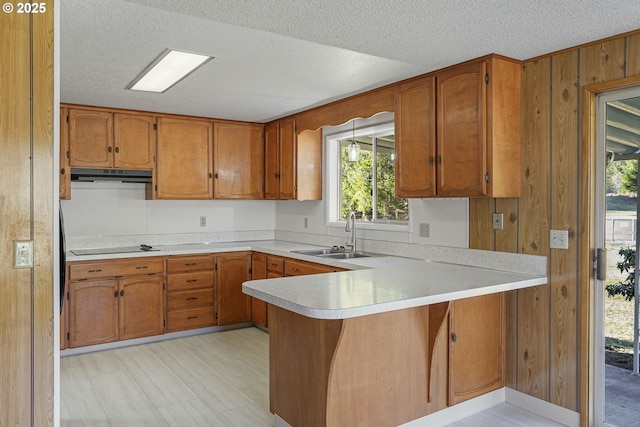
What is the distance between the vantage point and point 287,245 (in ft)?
16.1

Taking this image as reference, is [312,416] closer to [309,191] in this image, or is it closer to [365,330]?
[365,330]

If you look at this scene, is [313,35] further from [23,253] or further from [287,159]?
[287,159]

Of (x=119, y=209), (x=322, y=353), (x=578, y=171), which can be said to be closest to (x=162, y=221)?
(x=119, y=209)

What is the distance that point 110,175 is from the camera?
4.40m

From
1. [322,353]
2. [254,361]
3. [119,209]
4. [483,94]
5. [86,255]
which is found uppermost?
[483,94]

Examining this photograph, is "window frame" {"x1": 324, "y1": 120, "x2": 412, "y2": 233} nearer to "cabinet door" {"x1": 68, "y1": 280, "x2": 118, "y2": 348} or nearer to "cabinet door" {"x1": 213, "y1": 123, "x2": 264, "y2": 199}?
"cabinet door" {"x1": 213, "y1": 123, "x2": 264, "y2": 199}

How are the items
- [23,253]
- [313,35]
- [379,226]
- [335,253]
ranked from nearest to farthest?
[23,253] < [313,35] < [379,226] < [335,253]

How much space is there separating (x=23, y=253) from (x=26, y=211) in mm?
163

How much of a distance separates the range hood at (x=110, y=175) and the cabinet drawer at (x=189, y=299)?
46.1 inches

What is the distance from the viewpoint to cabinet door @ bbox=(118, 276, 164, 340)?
4223 mm

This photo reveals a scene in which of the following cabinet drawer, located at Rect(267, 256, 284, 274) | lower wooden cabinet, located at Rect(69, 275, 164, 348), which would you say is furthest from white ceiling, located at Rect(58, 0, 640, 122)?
lower wooden cabinet, located at Rect(69, 275, 164, 348)

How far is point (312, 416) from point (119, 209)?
3.28 metres

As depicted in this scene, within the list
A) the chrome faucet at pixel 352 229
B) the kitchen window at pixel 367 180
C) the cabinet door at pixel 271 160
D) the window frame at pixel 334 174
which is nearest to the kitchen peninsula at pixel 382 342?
the chrome faucet at pixel 352 229

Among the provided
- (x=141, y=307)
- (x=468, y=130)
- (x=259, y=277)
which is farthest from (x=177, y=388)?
(x=468, y=130)
